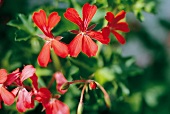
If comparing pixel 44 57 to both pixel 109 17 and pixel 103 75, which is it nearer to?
pixel 109 17

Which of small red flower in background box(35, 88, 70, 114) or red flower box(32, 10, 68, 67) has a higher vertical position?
red flower box(32, 10, 68, 67)

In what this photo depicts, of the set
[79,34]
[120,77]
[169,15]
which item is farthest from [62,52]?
[169,15]

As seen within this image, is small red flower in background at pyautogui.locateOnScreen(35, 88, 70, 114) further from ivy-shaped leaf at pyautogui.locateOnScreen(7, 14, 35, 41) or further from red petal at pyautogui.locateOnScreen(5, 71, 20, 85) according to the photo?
ivy-shaped leaf at pyautogui.locateOnScreen(7, 14, 35, 41)

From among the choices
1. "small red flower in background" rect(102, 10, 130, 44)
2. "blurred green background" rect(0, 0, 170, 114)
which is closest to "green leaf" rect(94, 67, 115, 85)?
"blurred green background" rect(0, 0, 170, 114)

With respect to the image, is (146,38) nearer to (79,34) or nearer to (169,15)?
(169,15)

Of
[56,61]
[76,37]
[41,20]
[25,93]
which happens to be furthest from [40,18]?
[56,61]

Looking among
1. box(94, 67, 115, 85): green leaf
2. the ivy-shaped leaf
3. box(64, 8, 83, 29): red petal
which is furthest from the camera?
box(94, 67, 115, 85): green leaf
